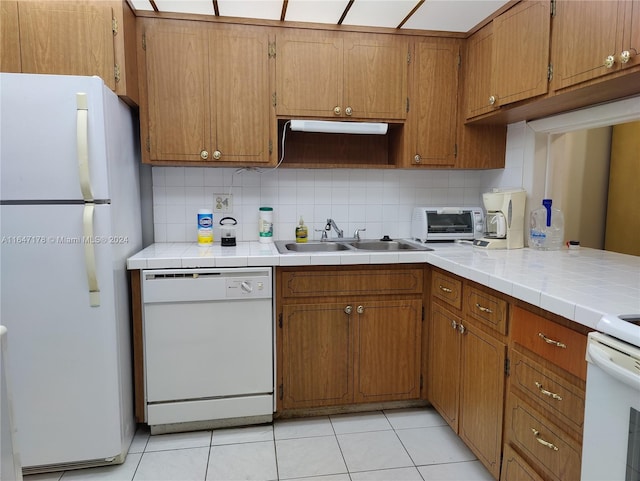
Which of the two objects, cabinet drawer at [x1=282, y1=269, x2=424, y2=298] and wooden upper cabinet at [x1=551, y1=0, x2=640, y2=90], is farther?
cabinet drawer at [x1=282, y1=269, x2=424, y2=298]

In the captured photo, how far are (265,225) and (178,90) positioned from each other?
2.93 ft

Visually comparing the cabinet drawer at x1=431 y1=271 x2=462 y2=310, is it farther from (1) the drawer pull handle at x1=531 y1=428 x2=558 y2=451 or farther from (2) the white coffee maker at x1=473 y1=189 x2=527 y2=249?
(1) the drawer pull handle at x1=531 y1=428 x2=558 y2=451

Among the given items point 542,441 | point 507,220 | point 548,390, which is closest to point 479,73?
point 507,220

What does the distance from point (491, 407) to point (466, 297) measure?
46 centimetres

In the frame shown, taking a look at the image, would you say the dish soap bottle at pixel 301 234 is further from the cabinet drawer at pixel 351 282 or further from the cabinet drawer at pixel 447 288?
the cabinet drawer at pixel 447 288

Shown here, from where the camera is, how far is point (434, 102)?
2.44 m

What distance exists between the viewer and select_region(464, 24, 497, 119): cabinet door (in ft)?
7.16

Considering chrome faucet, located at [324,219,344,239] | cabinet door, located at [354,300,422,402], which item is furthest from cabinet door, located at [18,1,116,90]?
cabinet door, located at [354,300,422,402]

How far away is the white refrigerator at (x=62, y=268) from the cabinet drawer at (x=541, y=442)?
5.41 ft

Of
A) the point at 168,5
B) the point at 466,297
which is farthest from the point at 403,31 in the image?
the point at 466,297

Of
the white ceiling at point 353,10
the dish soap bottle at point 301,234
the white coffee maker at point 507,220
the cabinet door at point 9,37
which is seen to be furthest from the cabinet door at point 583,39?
the cabinet door at point 9,37

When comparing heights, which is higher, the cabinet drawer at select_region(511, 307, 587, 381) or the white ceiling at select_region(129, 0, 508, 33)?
the white ceiling at select_region(129, 0, 508, 33)

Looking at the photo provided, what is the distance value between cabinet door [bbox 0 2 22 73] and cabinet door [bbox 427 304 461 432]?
7.72 feet

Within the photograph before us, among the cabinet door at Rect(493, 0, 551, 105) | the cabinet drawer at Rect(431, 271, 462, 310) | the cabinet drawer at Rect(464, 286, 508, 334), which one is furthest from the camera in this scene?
the cabinet drawer at Rect(431, 271, 462, 310)
